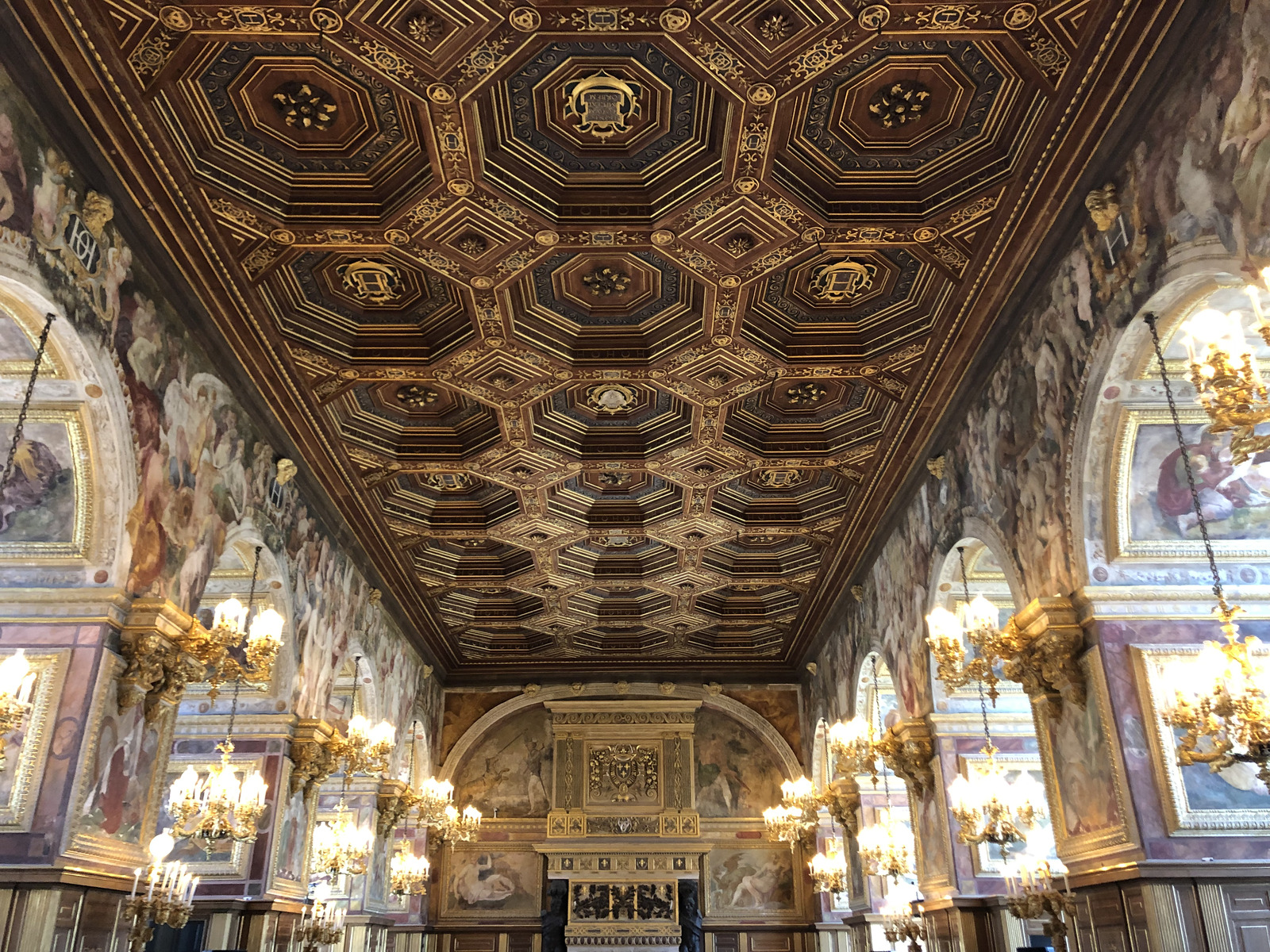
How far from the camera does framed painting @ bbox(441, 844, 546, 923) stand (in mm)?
22703

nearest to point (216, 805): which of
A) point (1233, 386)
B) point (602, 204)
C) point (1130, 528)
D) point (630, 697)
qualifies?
point (602, 204)

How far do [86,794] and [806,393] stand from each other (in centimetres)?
923

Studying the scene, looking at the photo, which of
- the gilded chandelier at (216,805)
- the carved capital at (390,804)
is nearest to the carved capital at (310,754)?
the gilded chandelier at (216,805)

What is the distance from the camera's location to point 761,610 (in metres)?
21.3

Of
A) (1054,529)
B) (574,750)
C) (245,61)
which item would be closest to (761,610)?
(574,750)

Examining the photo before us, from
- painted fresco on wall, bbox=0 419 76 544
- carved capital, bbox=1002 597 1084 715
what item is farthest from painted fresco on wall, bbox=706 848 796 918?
painted fresco on wall, bbox=0 419 76 544

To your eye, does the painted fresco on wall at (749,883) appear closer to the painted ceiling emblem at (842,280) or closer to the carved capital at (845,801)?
the carved capital at (845,801)

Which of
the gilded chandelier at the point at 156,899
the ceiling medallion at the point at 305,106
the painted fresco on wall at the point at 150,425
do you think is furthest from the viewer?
the gilded chandelier at the point at 156,899

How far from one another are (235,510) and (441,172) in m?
4.87

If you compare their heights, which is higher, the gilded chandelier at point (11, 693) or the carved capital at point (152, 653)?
the carved capital at point (152, 653)

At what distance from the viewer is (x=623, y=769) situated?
23.8m

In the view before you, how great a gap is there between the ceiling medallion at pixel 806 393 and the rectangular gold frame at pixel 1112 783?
5.05m

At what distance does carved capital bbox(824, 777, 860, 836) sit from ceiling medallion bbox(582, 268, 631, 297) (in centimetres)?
1064

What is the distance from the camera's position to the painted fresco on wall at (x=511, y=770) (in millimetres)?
23906
